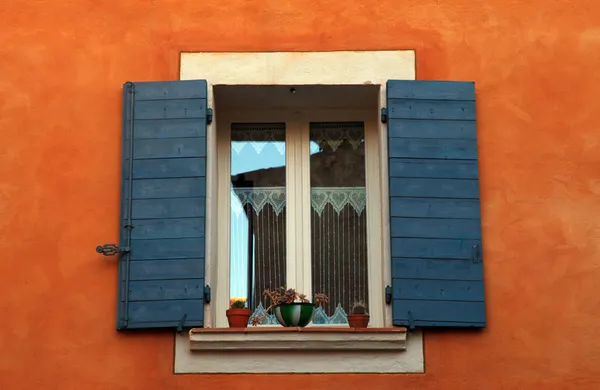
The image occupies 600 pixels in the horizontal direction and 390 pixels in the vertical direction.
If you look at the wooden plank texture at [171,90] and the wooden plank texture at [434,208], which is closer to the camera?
the wooden plank texture at [434,208]

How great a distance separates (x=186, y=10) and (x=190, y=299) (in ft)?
6.34

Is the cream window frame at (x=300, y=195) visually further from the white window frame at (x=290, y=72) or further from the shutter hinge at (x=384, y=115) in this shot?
the shutter hinge at (x=384, y=115)

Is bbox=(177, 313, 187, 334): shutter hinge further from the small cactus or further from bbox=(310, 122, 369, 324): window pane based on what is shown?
the small cactus

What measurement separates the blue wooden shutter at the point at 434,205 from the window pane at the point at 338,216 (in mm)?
552

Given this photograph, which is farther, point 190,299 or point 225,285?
point 225,285

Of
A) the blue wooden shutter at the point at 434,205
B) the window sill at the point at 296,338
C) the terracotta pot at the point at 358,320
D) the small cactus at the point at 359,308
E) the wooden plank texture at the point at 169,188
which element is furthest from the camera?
the small cactus at the point at 359,308

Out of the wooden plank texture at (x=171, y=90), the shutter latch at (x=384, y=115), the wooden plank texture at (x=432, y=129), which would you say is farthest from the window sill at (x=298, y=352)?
the wooden plank texture at (x=171, y=90)

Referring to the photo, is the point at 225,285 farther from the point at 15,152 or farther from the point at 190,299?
the point at 15,152

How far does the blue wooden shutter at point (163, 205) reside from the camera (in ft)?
22.9

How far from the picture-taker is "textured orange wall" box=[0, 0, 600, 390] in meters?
6.92

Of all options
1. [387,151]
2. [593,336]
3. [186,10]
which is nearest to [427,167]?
[387,151]

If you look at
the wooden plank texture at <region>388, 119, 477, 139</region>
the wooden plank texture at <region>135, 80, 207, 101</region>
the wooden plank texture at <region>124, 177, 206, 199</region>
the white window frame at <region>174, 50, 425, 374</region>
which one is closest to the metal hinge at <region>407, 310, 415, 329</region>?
the white window frame at <region>174, 50, 425, 374</region>

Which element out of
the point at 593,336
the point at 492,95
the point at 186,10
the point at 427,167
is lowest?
the point at 593,336

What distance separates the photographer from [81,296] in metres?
7.05
